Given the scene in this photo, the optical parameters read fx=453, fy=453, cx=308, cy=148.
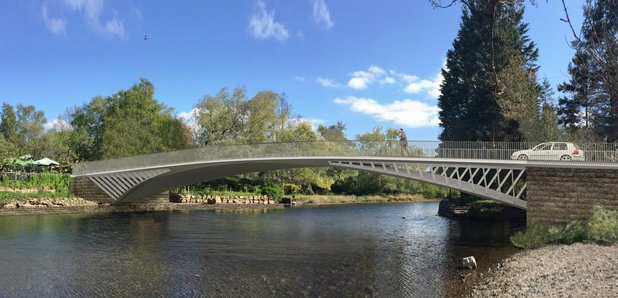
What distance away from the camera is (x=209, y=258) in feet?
63.3

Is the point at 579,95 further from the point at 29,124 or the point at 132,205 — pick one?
the point at 29,124

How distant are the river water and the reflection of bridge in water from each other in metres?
3.69

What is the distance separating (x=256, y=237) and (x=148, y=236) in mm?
6238

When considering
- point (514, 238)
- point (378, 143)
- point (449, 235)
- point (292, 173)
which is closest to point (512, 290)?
point (514, 238)

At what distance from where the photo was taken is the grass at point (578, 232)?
18.5 meters

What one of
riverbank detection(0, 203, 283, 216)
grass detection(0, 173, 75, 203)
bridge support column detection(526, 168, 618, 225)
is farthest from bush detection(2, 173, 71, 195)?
bridge support column detection(526, 168, 618, 225)

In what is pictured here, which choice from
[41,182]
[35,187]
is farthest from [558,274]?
[41,182]

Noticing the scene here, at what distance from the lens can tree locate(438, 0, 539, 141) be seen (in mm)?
37750

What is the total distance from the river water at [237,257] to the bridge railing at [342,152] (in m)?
4.97

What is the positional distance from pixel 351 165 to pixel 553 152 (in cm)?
1179

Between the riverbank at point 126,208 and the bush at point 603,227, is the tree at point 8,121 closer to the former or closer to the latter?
the riverbank at point 126,208

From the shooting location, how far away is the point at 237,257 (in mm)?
19562

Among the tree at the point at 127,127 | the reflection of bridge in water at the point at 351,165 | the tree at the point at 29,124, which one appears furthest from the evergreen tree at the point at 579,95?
the tree at the point at 29,124

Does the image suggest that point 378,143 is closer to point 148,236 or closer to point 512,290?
point 148,236
